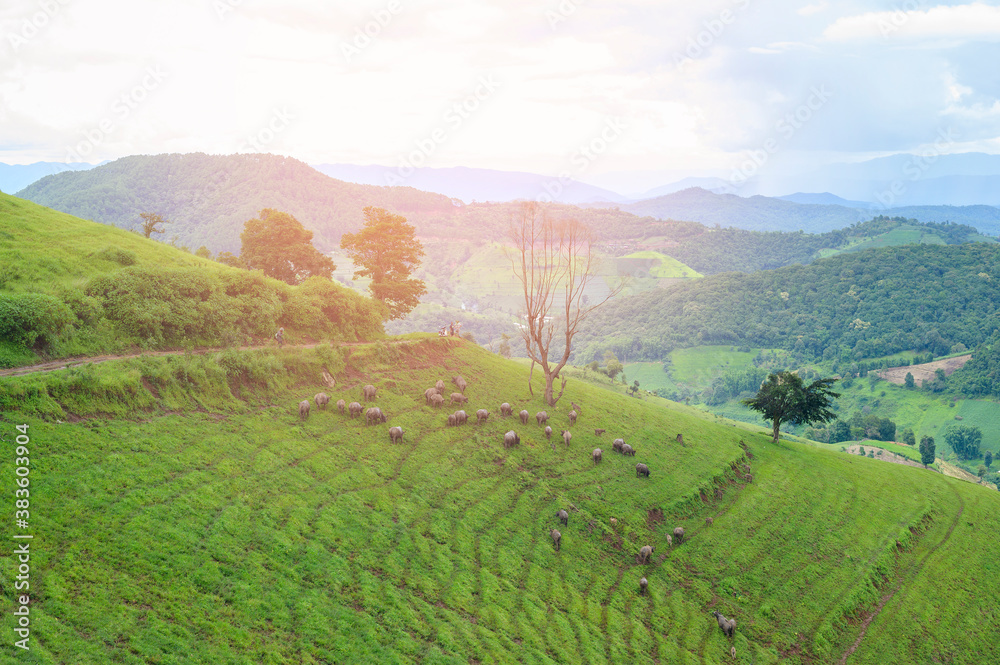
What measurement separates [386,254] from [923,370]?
165276mm

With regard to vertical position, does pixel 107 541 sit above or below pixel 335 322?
below

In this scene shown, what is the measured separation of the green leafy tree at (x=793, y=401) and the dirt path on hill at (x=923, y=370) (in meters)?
136

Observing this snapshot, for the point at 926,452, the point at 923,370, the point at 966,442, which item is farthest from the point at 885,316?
the point at 926,452

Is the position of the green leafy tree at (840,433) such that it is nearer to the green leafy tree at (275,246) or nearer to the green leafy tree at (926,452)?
the green leafy tree at (926,452)

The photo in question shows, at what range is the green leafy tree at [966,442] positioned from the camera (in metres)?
113

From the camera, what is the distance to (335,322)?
37625 mm

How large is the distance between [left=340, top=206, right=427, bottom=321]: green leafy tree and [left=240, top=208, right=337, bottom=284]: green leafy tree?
5.10 m

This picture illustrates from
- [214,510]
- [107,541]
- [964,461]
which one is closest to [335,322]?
[214,510]

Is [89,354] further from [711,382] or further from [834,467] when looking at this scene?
[711,382]

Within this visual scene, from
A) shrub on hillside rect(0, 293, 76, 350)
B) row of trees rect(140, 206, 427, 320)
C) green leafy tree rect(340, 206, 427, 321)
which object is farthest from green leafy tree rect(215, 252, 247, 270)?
shrub on hillside rect(0, 293, 76, 350)

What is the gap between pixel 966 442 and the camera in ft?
372

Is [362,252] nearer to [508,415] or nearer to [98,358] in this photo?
[508,415]

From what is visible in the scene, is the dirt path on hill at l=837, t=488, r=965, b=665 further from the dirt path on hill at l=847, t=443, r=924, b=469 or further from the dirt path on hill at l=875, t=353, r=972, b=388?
the dirt path on hill at l=875, t=353, r=972, b=388

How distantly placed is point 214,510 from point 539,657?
12.6 m
